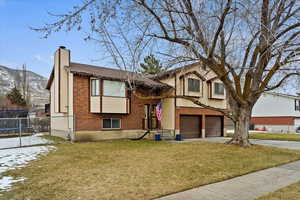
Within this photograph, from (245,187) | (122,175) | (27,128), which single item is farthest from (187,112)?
(27,128)

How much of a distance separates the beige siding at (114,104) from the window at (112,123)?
3.53 feet

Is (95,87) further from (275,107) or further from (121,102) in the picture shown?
(275,107)

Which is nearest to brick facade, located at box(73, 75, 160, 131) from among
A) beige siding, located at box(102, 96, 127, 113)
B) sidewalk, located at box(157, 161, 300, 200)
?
beige siding, located at box(102, 96, 127, 113)

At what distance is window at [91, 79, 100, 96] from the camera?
1515cm

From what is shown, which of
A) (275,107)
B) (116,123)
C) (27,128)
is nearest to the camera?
(116,123)

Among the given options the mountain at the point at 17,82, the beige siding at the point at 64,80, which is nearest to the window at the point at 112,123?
the beige siding at the point at 64,80

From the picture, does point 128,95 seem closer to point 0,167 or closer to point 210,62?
point 210,62

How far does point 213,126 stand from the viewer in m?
22.2

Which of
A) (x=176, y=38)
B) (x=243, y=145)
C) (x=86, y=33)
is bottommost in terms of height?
(x=243, y=145)

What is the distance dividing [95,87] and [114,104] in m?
1.87

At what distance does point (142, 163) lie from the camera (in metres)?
7.95

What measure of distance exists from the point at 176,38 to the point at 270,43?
14.3ft

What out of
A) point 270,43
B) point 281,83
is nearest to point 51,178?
point 270,43

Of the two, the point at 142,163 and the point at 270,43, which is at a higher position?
the point at 270,43
